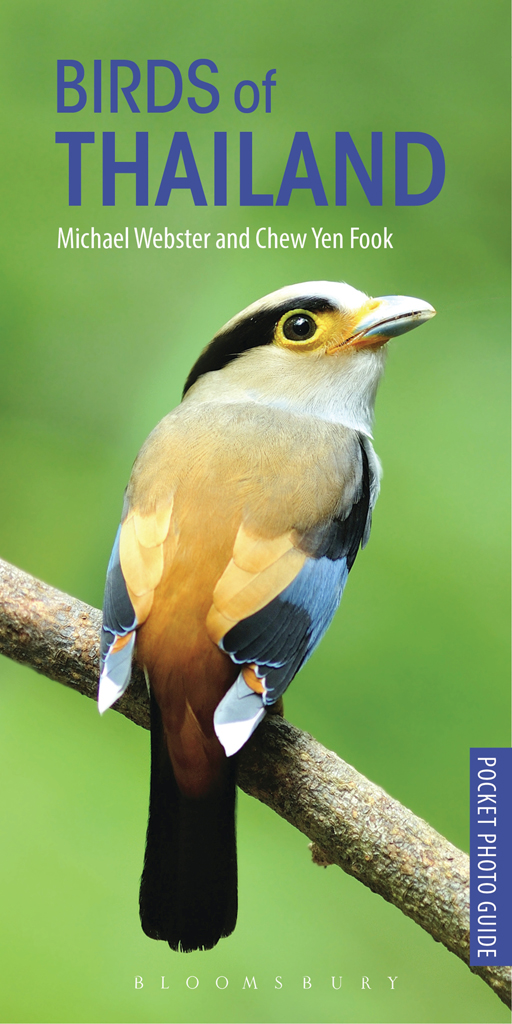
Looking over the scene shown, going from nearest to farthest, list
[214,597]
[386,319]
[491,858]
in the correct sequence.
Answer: [214,597] < [491,858] < [386,319]

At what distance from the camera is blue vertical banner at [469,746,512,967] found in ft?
5.57

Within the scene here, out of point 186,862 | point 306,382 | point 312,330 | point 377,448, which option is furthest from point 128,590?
point 377,448

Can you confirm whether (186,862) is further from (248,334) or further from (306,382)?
(248,334)

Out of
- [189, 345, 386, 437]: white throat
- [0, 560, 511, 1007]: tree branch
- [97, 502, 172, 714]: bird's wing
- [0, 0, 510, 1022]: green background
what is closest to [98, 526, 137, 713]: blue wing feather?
[97, 502, 172, 714]: bird's wing

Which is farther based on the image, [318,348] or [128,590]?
[318,348]

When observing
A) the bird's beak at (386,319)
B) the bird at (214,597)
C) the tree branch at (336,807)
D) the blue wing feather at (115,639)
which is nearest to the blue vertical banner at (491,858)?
the tree branch at (336,807)

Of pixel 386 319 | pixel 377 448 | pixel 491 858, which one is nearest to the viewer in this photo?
pixel 491 858

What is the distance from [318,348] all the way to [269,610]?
814 mm

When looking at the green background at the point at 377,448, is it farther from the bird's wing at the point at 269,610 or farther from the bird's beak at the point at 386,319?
the bird's wing at the point at 269,610

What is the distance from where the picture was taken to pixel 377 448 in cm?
275

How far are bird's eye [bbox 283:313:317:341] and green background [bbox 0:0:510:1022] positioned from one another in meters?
0.49

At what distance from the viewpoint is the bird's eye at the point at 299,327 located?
7.41 ft

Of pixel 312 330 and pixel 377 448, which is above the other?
pixel 312 330

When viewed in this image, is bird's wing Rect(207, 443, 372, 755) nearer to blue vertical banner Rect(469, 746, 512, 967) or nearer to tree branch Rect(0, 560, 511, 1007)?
tree branch Rect(0, 560, 511, 1007)
